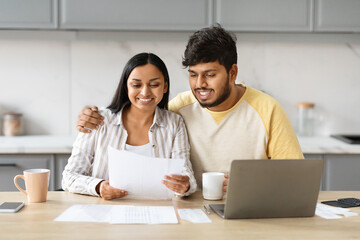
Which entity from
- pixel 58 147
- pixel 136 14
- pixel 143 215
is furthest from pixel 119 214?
pixel 136 14

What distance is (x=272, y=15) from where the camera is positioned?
3002mm

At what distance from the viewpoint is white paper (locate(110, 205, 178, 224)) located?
1.29m

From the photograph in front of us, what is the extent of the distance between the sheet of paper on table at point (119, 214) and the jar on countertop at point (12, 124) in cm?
193

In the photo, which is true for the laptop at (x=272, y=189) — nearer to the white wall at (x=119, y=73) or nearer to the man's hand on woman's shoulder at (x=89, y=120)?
the man's hand on woman's shoulder at (x=89, y=120)

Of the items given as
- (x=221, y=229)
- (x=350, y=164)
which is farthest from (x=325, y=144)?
(x=221, y=229)

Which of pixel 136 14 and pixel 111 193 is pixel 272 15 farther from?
pixel 111 193

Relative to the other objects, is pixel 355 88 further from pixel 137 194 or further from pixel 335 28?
pixel 137 194

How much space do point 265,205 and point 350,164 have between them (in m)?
1.69

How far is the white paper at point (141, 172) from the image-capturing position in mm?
1517

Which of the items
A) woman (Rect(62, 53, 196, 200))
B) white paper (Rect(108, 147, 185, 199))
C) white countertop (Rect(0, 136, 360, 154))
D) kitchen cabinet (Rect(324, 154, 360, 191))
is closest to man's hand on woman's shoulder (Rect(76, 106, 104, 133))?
woman (Rect(62, 53, 196, 200))

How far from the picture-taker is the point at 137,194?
157 cm

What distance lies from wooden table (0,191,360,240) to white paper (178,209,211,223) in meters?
0.02


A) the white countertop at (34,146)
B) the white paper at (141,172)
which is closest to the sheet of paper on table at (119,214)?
the white paper at (141,172)

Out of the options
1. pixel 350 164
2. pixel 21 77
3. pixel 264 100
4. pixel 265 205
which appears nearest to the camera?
pixel 265 205
